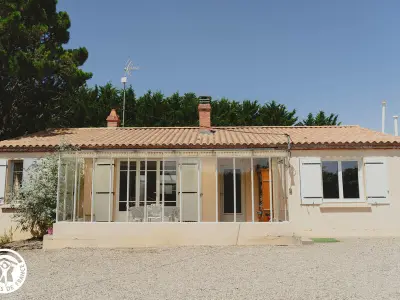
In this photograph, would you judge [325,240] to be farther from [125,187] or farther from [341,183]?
[125,187]

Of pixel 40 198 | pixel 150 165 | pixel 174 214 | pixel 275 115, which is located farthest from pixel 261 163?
pixel 275 115

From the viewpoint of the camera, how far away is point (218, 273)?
7832mm

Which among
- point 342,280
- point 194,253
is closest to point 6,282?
point 194,253

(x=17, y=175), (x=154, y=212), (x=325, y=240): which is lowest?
(x=325, y=240)

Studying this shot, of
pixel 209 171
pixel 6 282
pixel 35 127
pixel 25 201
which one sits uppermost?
pixel 35 127

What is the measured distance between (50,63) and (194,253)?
424 inches

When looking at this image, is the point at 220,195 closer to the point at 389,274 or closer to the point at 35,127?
the point at 389,274

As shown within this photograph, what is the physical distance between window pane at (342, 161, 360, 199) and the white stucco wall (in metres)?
0.28

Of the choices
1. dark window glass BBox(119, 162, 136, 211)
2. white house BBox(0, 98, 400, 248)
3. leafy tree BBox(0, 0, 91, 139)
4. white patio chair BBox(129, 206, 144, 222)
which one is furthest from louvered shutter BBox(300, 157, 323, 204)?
leafy tree BBox(0, 0, 91, 139)

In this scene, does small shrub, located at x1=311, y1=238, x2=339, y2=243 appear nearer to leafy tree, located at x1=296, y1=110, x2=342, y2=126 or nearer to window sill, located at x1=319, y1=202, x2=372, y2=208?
window sill, located at x1=319, y1=202, x2=372, y2=208

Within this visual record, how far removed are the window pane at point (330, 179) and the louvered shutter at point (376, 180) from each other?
976 mm

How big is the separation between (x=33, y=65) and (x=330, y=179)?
41.1ft

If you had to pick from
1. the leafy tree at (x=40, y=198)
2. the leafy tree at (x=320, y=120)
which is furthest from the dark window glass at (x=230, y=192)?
the leafy tree at (x=320, y=120)

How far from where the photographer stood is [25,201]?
12.2m
